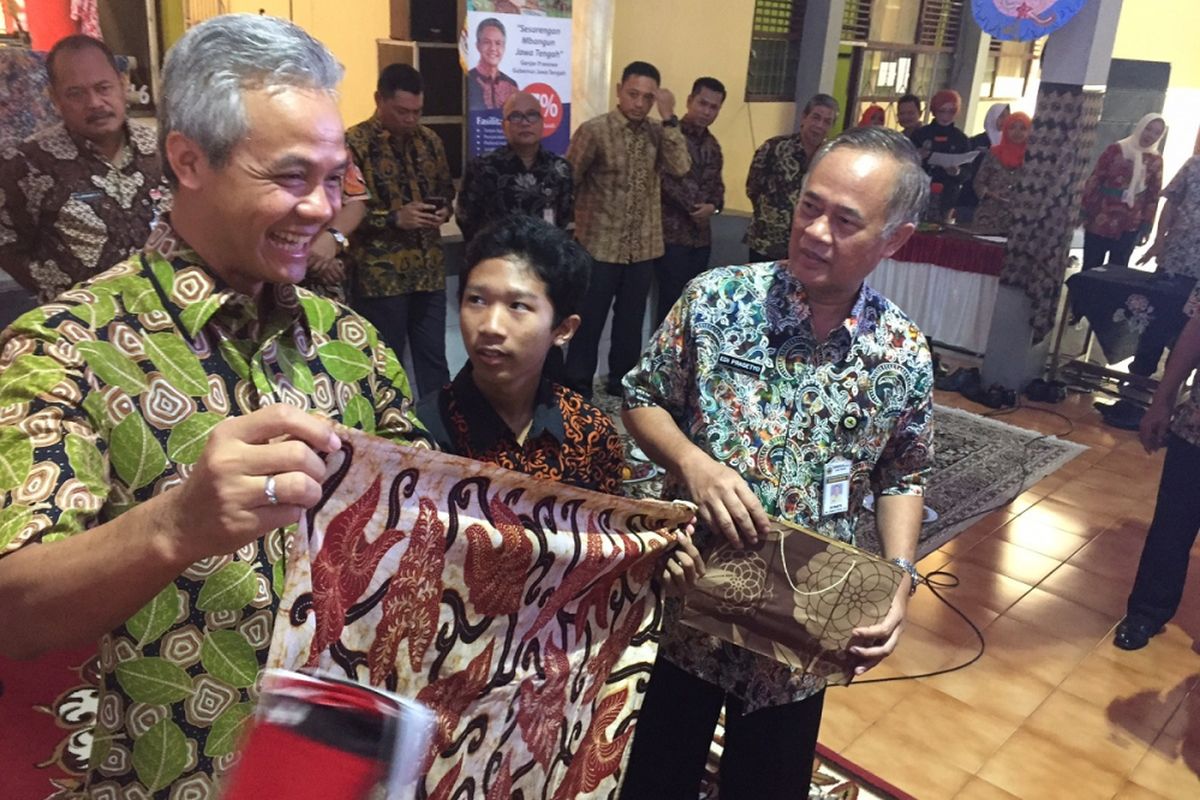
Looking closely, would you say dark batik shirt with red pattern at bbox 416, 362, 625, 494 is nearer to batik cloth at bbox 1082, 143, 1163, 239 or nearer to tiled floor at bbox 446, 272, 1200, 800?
tiled floor at bbox 446, 272, 1200, 800

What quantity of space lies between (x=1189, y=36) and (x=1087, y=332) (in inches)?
432

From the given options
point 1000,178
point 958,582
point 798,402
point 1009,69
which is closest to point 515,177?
point 958,582

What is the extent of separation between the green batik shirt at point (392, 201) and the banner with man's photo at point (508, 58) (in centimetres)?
54

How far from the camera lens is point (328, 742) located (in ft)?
2.30

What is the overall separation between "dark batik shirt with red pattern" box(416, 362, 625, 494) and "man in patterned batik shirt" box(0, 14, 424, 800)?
1.72 ft

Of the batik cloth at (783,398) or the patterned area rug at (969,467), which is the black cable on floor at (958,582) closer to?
the patterned area rug at (969,467)

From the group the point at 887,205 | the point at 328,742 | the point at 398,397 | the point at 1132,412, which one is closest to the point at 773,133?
the point at 1132,412

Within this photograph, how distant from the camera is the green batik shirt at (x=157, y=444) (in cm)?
87

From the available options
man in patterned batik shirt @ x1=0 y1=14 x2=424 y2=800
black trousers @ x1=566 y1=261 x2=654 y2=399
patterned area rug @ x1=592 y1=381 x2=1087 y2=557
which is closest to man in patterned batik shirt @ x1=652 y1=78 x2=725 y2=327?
black trousers @ x1=566 y1=261 x2=654 y2=399

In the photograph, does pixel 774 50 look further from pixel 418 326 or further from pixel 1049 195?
pixel 418 326

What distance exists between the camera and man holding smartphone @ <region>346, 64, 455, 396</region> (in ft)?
12.9

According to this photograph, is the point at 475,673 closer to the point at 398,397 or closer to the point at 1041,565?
the point at 398,397

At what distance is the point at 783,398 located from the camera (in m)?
Answer: 1.58

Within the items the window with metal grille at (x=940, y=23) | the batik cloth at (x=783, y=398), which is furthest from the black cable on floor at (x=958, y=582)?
the window with metal grille at (x=940, y=23)
